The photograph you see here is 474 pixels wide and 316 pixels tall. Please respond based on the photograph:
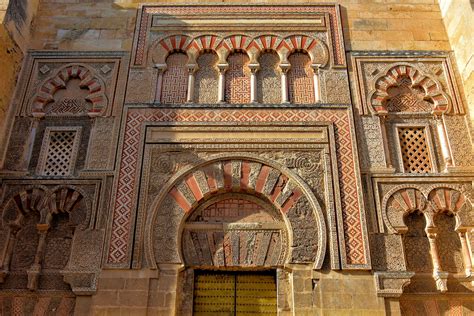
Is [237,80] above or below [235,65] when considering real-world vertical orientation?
below

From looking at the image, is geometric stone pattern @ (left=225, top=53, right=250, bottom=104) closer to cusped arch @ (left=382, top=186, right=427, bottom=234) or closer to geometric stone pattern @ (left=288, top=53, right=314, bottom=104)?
geometric stone pattern @ (left=288, top=53, right=314, bottom=104)

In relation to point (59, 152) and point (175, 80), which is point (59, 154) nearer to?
point (59, 152)

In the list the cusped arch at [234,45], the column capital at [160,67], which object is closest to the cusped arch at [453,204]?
the cusped arch at [234,45]

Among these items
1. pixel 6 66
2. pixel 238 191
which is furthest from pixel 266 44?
pixel 6 66

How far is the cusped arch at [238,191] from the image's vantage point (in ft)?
18.1

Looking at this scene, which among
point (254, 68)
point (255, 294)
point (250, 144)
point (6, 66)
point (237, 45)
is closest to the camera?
point (255, 294)

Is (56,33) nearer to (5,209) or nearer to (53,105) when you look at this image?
(53,105)

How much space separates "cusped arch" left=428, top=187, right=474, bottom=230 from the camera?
5.68 m

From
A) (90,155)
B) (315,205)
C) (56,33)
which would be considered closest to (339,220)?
(315,205)

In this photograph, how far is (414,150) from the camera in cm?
625

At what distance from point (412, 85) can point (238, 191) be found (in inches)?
108

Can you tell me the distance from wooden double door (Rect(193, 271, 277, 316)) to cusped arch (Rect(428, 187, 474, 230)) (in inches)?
80.6

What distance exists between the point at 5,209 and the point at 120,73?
226 cm

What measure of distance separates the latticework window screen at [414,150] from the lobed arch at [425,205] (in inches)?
13.2
